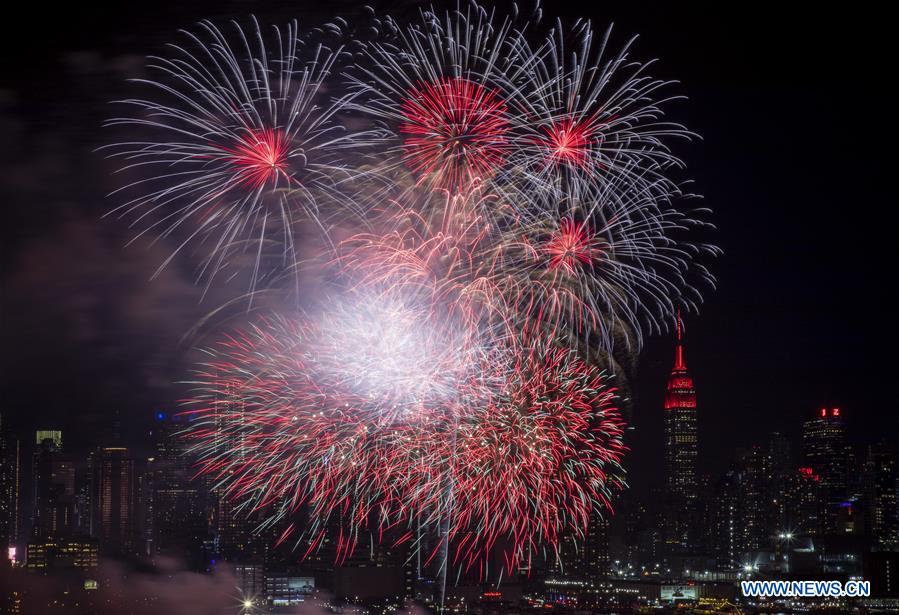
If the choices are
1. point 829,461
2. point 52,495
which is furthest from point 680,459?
point 52,495

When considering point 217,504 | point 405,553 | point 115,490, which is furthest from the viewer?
point 405,553

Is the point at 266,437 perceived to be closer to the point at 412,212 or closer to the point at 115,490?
the point at 412,212

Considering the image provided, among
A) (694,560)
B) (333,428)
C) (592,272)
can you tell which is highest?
(592,272)

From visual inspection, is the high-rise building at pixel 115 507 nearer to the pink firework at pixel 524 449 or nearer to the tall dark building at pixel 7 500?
the tall dark building at pixel 7 500

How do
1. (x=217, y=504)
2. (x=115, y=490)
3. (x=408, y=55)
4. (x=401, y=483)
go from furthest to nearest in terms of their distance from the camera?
(x=115, y=490)
(x=217, y=504)
(x=401, y=483)
(x=408, y=55)

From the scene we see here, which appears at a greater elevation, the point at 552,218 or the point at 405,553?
the point at 552,218

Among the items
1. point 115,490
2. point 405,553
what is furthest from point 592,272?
point 405,553

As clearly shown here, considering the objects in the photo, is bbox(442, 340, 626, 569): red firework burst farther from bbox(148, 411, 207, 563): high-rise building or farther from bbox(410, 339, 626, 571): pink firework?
bbox(148, 411, 207, 563): high-rise building

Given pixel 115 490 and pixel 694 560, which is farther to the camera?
pixel 694 560

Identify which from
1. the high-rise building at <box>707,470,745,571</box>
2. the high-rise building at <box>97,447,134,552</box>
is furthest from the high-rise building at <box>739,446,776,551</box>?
the high-rise building at <box>97,447,134,552</box>
